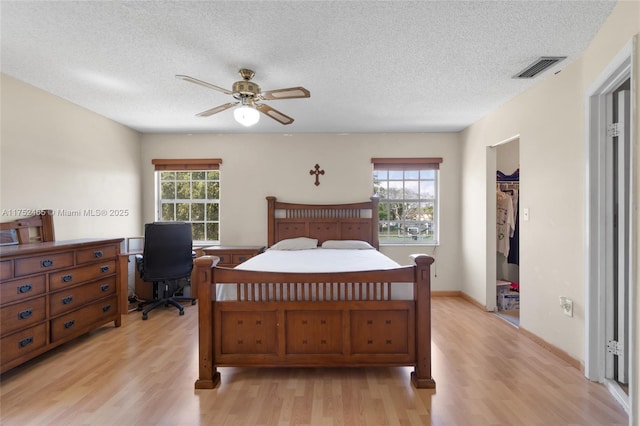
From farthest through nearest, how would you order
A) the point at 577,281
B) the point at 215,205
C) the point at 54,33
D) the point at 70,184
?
1. the point at 215,205
2. the point at 70,184
3. the point at 577,281
4. the point at 54,33

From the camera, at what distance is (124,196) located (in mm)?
4438

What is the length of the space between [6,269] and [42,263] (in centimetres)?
28

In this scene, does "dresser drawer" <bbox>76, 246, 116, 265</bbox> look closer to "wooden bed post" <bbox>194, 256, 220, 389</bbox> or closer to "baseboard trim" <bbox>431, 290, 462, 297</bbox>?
"wooden bed post" <bbox>194, 256, 220, 389</bbox>

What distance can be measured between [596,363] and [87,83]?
4780mm

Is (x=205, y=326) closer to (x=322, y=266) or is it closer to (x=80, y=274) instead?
(x=322, y=266)

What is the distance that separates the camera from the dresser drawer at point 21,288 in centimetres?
223

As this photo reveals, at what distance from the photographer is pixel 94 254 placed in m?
3.06

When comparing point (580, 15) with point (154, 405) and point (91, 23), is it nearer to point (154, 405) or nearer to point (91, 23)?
point (91, 23)

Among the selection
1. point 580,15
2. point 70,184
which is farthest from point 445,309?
point 70,184

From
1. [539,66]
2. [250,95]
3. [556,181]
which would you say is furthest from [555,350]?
[250,95]

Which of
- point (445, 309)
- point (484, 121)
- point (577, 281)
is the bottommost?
point (445, 309)

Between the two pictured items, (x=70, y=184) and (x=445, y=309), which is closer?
(x=70, y=184)

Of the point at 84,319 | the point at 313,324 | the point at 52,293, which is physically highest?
the point at 52,293

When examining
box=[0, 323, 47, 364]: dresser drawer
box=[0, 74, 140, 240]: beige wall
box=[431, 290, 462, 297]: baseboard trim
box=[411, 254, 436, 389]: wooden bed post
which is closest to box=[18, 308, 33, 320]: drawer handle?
box=[0, 323, 47, 364]: dresser drawer
